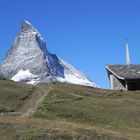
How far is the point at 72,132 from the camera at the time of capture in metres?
36.5

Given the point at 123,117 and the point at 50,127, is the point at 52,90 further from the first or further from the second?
the point at 50,127

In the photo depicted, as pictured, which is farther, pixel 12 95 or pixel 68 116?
pixel 12 95

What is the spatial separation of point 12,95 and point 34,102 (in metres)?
4.30

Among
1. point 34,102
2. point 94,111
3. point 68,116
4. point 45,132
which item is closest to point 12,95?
point 34,102

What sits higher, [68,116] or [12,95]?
[12,95]

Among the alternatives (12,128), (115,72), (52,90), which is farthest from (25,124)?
(115,72)

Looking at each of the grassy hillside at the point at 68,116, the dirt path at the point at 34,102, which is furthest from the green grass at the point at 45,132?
the dirt path at the point at 34,102

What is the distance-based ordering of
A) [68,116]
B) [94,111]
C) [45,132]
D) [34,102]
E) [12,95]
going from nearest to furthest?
[45,132]
[68,116]
[94,111]
[34,102]
[12,95]

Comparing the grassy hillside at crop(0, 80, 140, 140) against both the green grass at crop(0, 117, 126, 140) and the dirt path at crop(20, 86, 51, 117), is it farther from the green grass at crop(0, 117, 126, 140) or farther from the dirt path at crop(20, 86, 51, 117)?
the dirt path at crop(20, 86, 51, 117)

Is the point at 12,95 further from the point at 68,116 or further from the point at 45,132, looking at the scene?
the point at 45,132

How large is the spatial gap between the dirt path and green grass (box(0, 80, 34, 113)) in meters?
0.69

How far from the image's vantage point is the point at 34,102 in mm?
59156

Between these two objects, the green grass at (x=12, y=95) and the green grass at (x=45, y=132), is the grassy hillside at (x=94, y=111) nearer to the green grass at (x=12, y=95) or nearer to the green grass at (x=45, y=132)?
the green grass at (x=12, y=95)

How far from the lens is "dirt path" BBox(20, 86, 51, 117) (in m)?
51.7
